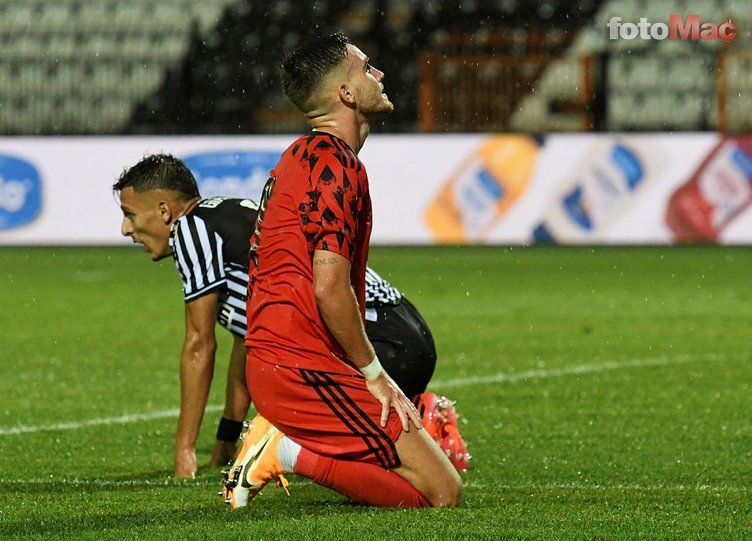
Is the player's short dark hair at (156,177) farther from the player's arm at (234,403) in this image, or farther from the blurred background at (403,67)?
the blurred background at (403,67)

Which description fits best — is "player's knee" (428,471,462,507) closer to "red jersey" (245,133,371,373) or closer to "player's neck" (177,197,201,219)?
"red jersey" (245,133,371,373)

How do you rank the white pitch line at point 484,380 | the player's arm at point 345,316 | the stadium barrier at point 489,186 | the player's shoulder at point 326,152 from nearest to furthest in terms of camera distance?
the player's arm at point 345,316 < the player's shoulder at point 326,152 < the white pitch line at point 484,380 < the stadium barrier at point 489,186

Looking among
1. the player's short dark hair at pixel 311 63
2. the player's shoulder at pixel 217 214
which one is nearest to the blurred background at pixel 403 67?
the player's shoulder at pixel 217 214

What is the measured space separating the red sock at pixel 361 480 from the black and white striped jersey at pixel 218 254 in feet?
4.61

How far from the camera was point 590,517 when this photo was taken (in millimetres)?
4680

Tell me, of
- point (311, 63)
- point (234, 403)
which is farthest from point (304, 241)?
point (234, 403)

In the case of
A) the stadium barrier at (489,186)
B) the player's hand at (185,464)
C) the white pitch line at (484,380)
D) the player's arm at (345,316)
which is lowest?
the stadium barrier at (489,186)

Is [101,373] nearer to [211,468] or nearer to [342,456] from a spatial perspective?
[211,468]

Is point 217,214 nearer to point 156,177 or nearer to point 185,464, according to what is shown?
point 156,177

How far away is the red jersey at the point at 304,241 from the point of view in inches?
180

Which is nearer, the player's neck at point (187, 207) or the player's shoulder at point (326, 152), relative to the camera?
the player's shoulder at point (326, 152)

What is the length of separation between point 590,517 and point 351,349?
90 cm

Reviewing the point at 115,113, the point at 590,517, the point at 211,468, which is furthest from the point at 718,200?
the point at 590,517

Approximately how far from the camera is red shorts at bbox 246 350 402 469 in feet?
15.6
